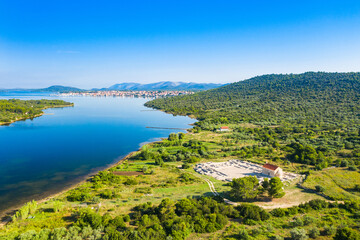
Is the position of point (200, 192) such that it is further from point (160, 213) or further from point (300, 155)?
point (300, 155)

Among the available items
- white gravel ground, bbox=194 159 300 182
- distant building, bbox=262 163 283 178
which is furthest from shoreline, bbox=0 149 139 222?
distant building, bbox=262 163 283 178

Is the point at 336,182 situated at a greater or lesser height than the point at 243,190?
lesser

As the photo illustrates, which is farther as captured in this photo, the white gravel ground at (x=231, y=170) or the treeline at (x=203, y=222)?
the white gravel ground at (x=231, y=170)

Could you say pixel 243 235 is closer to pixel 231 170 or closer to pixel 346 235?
pixel 346 235

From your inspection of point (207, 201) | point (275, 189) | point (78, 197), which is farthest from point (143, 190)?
point (275, 189)

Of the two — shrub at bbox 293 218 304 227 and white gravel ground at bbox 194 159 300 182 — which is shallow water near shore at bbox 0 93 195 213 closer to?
white gravel ground at bbox 194 159 300 182

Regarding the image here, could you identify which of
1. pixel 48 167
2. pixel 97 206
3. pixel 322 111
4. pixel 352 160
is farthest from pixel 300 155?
pixel 322 111

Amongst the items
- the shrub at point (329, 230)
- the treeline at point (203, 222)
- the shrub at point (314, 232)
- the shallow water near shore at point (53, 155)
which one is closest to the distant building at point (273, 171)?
the treeline at point (203, 222)

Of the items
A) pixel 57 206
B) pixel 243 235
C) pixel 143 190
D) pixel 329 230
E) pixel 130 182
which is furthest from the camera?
pixel 130 182

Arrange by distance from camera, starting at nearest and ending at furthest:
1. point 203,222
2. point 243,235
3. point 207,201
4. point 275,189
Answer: point 243,235
point 203,222
point 207,201
point 275,189

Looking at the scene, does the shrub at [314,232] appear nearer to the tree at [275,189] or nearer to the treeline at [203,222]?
the treeline at [203,222]

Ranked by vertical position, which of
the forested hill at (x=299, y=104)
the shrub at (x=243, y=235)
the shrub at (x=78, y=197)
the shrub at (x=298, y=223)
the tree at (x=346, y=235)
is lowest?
the shrub at (x=78, y=197)

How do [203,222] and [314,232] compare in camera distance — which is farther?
[203,222]
